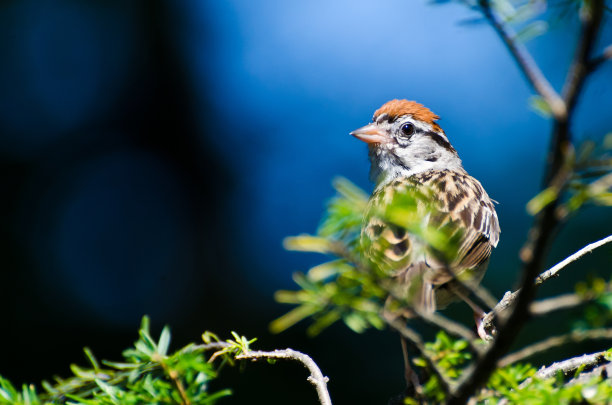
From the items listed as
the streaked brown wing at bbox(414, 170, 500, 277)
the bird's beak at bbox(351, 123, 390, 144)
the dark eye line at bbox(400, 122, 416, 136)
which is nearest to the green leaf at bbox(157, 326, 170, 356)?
the streaked brown wing at bbox(414, 170, 500, 277)

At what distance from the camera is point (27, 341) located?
16.0 ft

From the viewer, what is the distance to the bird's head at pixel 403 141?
134 inches

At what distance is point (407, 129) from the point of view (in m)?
3.46

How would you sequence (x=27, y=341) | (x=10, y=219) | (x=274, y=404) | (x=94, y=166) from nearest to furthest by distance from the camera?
1. (x=274, y=404)
2. (x=27, y=341)
3. (x=10, y=219)
4. (x=94, y=166)

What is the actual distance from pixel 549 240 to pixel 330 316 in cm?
31

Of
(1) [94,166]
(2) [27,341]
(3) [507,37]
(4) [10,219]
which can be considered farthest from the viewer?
(1) [94,166]

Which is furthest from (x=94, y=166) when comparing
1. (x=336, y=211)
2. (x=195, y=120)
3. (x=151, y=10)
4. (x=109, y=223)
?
(x=336, y=211)

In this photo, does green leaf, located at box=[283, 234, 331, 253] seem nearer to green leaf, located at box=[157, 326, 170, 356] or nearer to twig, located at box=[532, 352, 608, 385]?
green leaf, located at box=[157, 326, 170, 356]

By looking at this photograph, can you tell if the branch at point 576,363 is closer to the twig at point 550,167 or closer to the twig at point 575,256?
the twig at point 575,256

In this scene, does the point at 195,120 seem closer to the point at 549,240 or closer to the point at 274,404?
the point at 274,404

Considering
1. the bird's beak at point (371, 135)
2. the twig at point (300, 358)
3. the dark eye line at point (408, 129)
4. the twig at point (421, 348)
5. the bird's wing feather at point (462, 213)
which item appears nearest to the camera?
the twig at point (421, 348)

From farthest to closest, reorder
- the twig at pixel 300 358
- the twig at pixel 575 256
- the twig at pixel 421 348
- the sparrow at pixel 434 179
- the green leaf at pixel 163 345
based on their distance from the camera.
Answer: the sparrow at pixel 434 179 < the twig at pixel 575 256 < the twig at pixel 300 358 < the green leaf at pixel 163 345 < the twig at pixel 421 348

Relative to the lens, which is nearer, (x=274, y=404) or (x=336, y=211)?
(x=336, y=211)

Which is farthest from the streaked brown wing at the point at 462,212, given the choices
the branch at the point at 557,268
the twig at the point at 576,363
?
the twig at the point at 576,363
